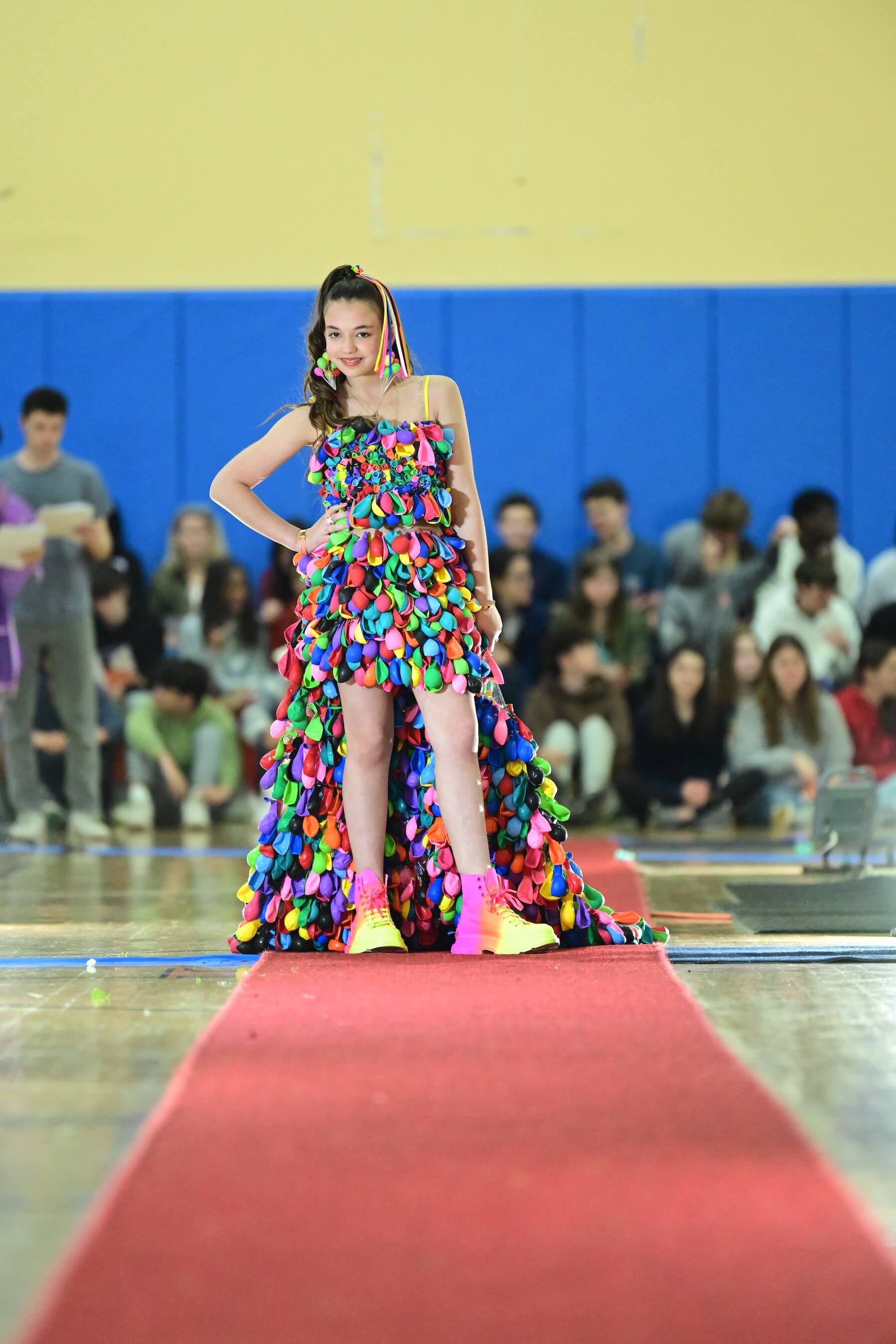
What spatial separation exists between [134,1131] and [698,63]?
20.1 feet

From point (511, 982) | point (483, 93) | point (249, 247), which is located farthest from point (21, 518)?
point (511, 982)

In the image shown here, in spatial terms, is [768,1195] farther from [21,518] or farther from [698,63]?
[698,63]

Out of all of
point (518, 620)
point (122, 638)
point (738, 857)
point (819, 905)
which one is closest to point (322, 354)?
point (819, 905)

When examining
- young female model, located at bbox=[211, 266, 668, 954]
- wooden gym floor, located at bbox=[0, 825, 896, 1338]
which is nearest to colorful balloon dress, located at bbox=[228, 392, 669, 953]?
young female model, located at bbox=[211, 266, 668, 954]

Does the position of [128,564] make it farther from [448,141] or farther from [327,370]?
[327,370]

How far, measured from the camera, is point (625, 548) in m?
6.41

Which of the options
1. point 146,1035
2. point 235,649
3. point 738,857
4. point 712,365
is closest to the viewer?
point 146,1035

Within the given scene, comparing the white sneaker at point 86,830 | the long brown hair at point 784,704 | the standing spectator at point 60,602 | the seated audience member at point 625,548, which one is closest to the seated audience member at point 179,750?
the standing spectator at point 60,602

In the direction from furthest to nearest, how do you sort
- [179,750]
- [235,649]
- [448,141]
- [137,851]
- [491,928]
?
[448,141], [235,649], [179,750], [137,851], [491,928]

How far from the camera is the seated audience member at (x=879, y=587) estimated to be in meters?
6.30

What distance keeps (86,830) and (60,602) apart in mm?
877

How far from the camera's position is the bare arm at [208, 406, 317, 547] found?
2662mm

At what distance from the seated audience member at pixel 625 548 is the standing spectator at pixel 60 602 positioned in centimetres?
188

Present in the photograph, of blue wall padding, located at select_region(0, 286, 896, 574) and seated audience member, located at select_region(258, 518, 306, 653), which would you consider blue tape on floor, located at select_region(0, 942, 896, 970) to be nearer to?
seated audience member, located at select_region(258, 518, 306, 653)
